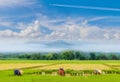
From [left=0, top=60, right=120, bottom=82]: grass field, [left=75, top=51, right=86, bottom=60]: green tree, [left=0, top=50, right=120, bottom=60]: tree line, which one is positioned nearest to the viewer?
[left=0, top=60, right=120, bottom=82]: grass field

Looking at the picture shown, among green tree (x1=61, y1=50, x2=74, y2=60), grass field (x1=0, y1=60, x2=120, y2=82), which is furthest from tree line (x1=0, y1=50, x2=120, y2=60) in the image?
grass field (x1=0, y1=60, x2=120, y2=82)

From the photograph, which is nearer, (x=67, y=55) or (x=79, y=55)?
(x=79, y=55)

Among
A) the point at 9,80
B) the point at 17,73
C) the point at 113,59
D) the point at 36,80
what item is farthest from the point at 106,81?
the point at 113,59

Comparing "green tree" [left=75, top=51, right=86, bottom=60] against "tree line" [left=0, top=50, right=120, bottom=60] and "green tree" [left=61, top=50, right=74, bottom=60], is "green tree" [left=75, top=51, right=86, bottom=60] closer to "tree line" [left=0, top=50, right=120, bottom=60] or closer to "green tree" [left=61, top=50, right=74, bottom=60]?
"tree line" [left=0, top=50, right=120, bottom=60]

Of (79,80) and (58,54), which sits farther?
(58,54)

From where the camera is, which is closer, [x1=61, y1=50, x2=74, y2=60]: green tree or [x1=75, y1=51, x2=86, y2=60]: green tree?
[x1=75, y1=51, x2=86, y2=60]: green tree

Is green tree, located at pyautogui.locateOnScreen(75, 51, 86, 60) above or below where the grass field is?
above

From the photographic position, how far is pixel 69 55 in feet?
199

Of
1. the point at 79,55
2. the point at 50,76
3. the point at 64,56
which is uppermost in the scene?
the point at 79,55

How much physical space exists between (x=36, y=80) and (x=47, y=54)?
131 feet

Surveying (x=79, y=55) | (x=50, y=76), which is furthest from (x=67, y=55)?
(x=50, y=76)

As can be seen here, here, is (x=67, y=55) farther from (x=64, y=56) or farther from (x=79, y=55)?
(x=79, y=55)

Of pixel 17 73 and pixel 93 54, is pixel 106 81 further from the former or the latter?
pixel 93 54

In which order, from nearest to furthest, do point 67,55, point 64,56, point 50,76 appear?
point 50,76, point 67,55, point 64,56
